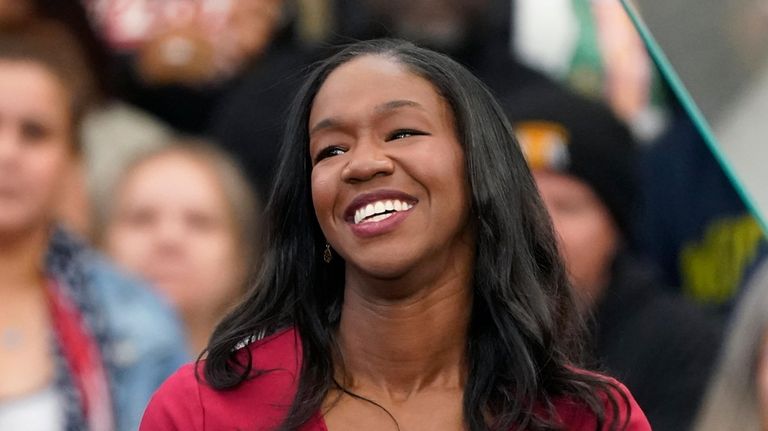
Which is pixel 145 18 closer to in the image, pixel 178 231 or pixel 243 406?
pixel 178 231

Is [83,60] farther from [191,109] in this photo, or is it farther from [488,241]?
[488,241]

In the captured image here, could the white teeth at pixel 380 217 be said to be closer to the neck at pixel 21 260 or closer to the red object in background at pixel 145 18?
the neck at pixel 21 260

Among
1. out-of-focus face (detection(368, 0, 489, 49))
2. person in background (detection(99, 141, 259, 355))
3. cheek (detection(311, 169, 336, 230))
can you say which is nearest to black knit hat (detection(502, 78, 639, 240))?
out-of-focus face (detection(368, 0, 489, 49))

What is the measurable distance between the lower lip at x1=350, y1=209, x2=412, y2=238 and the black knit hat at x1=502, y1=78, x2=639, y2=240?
197 cm

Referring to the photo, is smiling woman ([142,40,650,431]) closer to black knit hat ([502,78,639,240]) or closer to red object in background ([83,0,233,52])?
black knit hat ([502,78,639,240])

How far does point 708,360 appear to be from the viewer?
4.11m

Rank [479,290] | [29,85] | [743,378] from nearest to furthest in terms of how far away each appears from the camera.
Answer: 1. [479,290]
2. [743,378]
3. [29,85]

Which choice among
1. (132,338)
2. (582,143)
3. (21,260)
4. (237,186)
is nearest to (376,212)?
(132,338)

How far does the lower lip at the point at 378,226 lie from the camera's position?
91.8 inches

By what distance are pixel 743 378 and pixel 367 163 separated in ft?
5.54

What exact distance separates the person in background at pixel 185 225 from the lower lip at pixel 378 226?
1.93 m

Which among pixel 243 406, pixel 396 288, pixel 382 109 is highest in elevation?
pixel 382 109

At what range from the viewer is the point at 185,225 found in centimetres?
435

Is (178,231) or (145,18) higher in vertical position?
(145,18)
